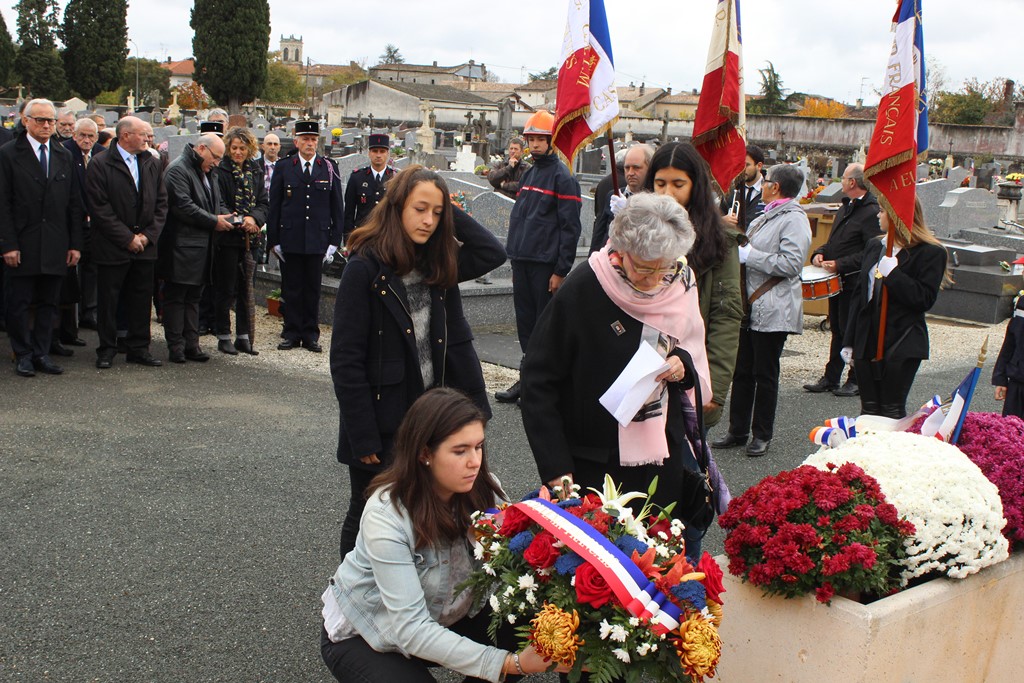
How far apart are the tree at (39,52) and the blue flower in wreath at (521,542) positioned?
57726 mm

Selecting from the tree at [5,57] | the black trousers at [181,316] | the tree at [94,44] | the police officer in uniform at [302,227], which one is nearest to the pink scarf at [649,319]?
the black trousers at [181,316]

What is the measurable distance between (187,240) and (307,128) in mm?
1720

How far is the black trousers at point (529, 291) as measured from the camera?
306 inches

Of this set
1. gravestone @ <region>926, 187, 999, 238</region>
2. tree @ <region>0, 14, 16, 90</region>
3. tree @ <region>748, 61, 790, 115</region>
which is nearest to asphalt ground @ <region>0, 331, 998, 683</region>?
gravestone @ <region>926, 187, 999, 238</region>

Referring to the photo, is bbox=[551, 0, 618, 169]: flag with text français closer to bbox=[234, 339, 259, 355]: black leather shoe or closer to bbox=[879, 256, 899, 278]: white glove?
bbox=[879, 256, 899, 278]: white glove

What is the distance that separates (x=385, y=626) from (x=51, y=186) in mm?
6194

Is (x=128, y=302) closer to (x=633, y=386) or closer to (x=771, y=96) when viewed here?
(x=633, y=386)

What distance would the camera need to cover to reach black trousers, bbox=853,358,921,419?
636cm

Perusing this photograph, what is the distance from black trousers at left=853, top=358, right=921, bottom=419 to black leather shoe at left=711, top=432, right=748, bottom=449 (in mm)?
976

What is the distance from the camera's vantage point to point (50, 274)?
796 cm

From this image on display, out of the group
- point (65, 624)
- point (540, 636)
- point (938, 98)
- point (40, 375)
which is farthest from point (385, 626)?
point (938, 98)

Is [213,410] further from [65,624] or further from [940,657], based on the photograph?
[940,657]

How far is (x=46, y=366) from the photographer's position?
801 centimetres

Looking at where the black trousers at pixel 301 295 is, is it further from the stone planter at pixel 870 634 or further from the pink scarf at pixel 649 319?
the stone planter at pixel 870 634
